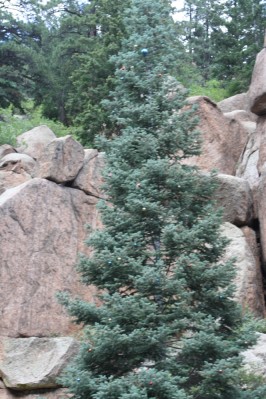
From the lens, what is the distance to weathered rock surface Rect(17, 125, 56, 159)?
22236mm

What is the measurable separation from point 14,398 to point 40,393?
537 mm

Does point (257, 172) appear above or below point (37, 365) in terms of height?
above

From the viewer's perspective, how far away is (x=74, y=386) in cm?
882

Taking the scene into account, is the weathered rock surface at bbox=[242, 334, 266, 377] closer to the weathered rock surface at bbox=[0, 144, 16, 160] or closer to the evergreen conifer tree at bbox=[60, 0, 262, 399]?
the evergreen conifer tree at bbox=[60, 0, 262, 399]

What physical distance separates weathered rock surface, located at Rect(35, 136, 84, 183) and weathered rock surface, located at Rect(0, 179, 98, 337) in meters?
0.22

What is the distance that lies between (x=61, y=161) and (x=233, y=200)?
12.4ft

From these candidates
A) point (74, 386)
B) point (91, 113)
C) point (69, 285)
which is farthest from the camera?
point (91, 113)

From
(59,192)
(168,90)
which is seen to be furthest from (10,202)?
(168,90)

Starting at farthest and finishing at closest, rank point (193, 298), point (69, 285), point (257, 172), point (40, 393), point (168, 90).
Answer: point (257, 172) < point (69, 285) < point (40, 393) < point (168, 90) < point (193, 298)

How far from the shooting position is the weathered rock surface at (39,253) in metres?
13.7

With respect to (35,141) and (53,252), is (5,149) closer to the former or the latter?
(35,141)

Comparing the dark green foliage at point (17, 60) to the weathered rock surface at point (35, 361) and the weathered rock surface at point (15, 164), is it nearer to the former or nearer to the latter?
the weathered rock surface at point (15, 164)

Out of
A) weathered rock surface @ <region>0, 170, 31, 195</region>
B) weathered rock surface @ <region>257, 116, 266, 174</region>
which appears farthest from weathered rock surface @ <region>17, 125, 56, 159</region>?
weathered rock surface @ <region>257, 116, 266, 174</region>

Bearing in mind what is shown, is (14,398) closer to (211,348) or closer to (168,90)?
(211,348)
